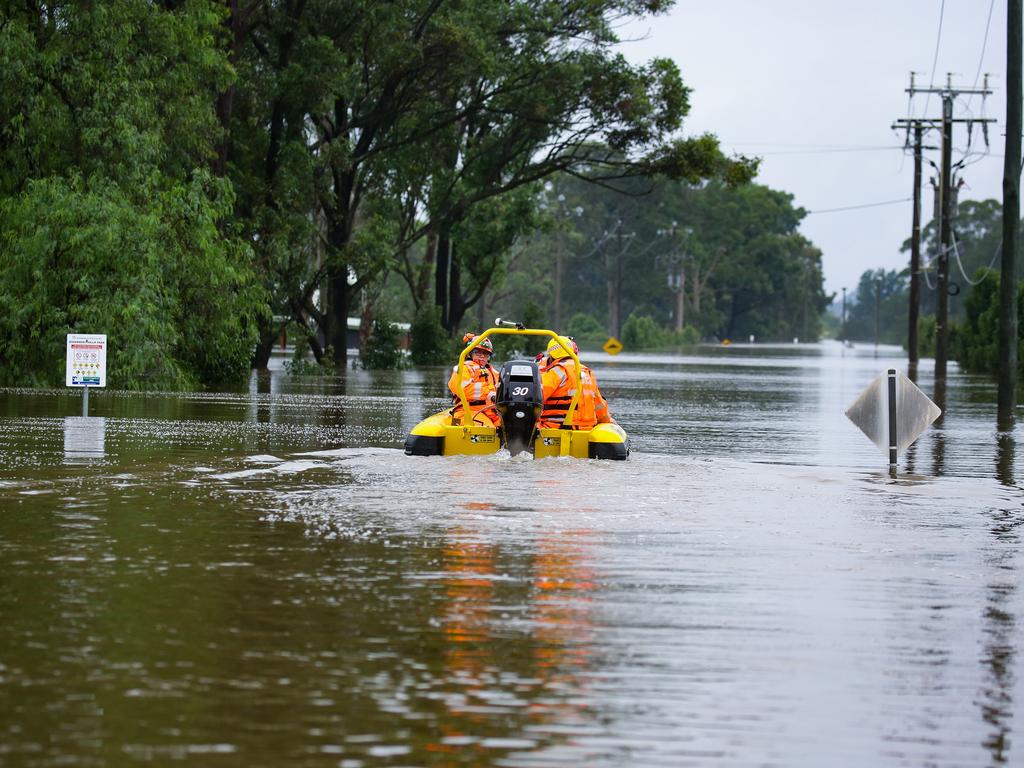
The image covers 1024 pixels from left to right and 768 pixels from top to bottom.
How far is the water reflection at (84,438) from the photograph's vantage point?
1859 centimetres

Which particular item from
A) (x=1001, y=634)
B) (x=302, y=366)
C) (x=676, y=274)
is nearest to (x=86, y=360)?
(x=1001, y=634)

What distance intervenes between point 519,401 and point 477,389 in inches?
32.5

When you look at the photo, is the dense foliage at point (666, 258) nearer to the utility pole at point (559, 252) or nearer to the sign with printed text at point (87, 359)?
the utility pole at point (559, 252)

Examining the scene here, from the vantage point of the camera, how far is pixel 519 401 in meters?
18.3

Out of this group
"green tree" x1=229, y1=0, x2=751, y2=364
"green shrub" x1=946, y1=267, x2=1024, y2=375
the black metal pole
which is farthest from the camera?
"green shrub" x1=946, y1=267, x2=1024, y2=375

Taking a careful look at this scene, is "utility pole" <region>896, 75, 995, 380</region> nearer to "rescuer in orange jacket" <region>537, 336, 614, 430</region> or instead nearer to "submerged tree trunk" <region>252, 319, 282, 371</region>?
"submerged tree trunk" <region>252, 319, 282, 371</region>

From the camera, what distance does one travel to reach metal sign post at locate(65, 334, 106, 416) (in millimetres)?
25109

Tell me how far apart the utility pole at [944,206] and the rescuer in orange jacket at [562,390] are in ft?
129

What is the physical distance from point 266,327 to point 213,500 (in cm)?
3598

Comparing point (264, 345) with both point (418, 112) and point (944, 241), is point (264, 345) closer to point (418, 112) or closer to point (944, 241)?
point (418, 112)

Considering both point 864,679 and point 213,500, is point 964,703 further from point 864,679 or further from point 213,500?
point 213,500

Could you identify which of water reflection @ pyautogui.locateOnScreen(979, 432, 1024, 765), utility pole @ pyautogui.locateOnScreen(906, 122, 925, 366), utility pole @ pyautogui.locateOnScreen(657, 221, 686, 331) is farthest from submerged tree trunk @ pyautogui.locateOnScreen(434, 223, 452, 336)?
utility pole @ pyautogui.locateOnScreen(657, 221, 686, 331)

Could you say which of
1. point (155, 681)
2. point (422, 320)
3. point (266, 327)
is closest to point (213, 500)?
point (155, 681)

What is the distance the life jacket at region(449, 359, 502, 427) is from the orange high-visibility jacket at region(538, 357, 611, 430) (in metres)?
0.54
